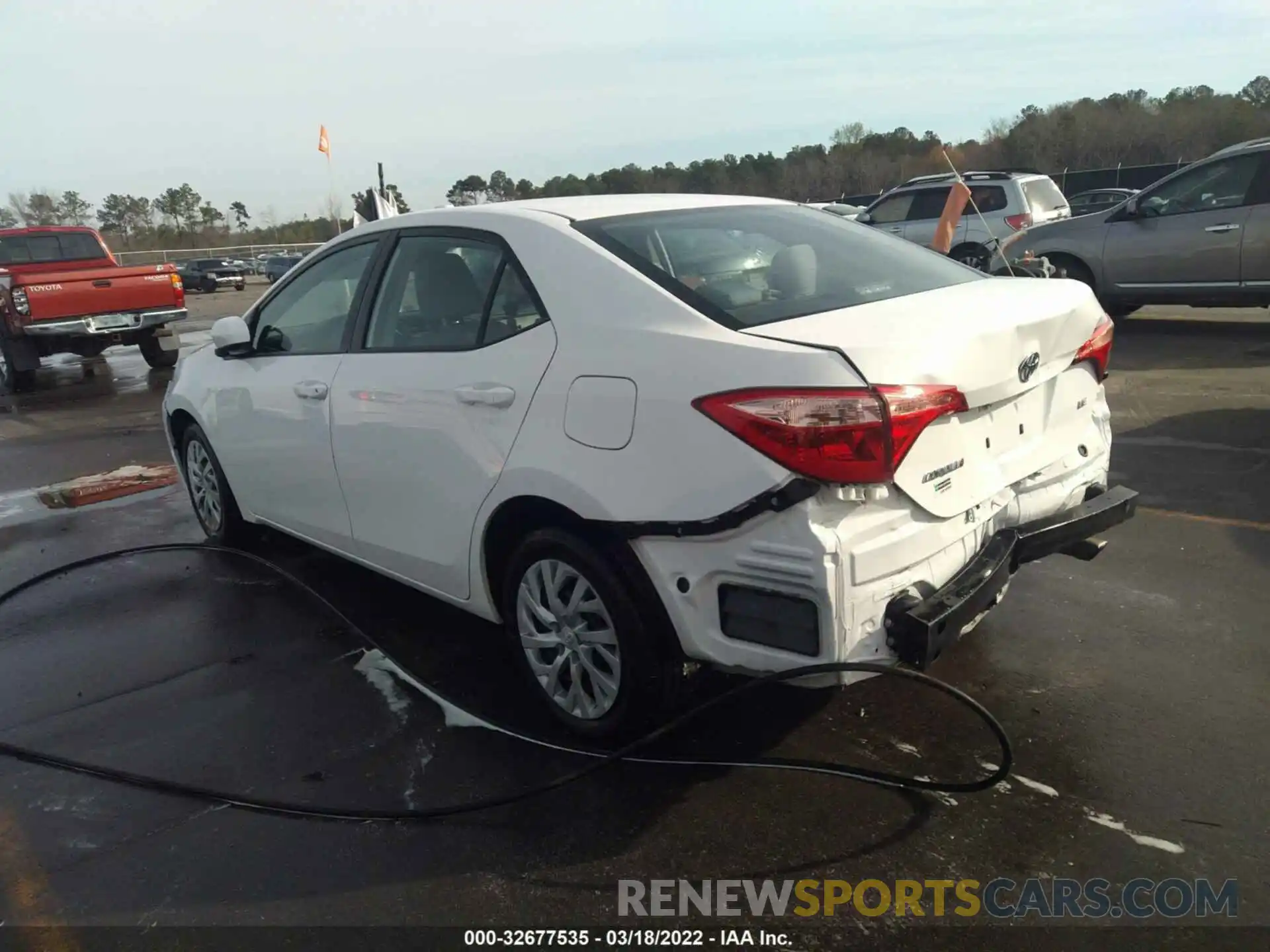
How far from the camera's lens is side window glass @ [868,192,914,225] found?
49.7 feet

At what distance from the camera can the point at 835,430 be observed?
8.57 feet

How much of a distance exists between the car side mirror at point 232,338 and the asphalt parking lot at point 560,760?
119 cm

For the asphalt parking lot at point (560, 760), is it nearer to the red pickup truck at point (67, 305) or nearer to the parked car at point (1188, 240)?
the parked car at point (1188, 240)

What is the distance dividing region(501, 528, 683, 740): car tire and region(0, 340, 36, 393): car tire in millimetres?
12196

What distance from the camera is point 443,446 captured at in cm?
360

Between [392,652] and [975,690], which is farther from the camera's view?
[392,652]

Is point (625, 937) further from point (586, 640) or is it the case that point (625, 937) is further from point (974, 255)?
point (974, 255)

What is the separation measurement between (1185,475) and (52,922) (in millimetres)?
5973

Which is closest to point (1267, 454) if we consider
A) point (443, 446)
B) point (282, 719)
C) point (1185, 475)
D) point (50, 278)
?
point (1185, 475)

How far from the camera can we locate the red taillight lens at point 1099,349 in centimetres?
354

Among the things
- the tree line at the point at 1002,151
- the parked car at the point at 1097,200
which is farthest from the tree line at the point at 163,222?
the parked car at the point at 1097,200

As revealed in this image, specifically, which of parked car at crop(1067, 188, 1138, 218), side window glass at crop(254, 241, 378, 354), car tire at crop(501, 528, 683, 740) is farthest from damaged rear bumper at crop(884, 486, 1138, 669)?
parked car at crop(1067, 188, 1138, 218)

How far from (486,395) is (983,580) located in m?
1.70

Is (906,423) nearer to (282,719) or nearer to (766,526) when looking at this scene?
(766,526)
